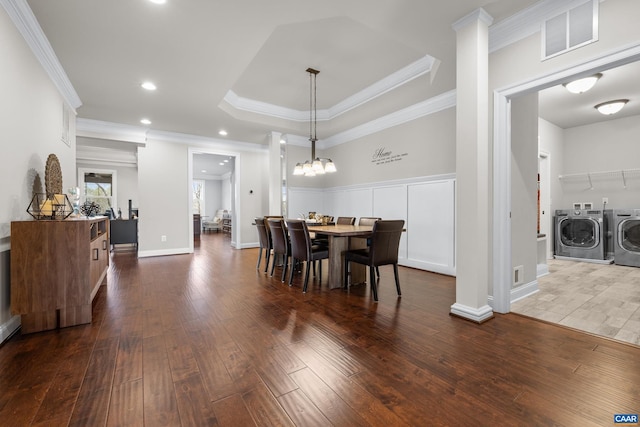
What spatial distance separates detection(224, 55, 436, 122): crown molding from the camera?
3623 millimetres

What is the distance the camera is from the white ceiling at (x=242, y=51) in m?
2.35

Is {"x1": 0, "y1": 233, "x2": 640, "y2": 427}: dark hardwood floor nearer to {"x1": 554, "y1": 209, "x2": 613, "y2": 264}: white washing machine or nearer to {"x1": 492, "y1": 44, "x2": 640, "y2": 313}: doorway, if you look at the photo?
{"x1": 492, "y1": 44, "x2": 640, "y2": 313}: doorway

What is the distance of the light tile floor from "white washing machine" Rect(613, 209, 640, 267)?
38 centimetres

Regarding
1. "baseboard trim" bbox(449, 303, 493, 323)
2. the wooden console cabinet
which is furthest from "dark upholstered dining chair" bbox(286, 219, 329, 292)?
the wooden console cabinet

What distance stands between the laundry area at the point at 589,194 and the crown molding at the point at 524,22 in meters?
2.25

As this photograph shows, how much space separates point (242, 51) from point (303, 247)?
91.5 inches

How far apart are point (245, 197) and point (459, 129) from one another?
215 inches

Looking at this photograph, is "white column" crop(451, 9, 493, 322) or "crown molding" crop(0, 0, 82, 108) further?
"white column" crop(451, 9, 493, 322)

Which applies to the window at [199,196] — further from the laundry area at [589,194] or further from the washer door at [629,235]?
the washer door at [629,235]

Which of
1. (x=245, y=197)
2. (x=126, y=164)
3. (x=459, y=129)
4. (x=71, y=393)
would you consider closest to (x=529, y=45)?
(x=459, y=129)

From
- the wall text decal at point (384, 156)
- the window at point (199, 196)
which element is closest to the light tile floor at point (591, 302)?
the wall text decal at point (384, 156)

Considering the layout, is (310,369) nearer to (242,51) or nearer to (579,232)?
(242,51)

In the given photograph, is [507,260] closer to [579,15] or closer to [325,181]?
[579,15]

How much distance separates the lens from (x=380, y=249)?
2.98 metres
